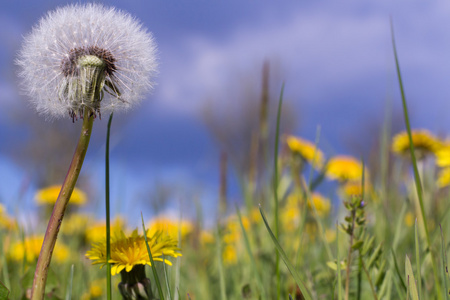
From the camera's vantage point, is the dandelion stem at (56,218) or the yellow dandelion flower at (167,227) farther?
the yellow dandelion flower at (167,227)

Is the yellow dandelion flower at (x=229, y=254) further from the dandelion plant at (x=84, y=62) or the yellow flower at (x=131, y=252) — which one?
the dandelion plant at (x=84, y=62)

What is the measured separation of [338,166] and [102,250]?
171cm

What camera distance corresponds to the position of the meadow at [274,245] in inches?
20.8

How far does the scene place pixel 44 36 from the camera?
0.52 metres

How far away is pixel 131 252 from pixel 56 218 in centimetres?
15

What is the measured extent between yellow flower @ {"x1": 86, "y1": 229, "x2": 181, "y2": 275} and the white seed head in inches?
7.4

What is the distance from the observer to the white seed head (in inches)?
19.0

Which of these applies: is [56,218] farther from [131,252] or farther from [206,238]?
[206,238]

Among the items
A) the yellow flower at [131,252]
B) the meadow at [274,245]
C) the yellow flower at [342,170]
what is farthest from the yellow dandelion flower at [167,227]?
the yellow flower at [342,170]

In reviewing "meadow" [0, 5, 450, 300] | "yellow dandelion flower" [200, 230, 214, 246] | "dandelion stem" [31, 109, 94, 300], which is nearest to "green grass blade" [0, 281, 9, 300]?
"meadow" [0, 5, 450, 300]

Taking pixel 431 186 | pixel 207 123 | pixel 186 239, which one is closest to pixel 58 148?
pixel 207 123

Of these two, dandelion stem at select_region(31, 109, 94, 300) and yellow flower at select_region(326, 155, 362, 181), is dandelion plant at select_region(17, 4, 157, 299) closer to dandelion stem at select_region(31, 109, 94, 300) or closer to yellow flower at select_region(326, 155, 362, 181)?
dandelion stem at select_region(31, 109, 94, 300)

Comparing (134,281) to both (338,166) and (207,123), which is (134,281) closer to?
(338,166)

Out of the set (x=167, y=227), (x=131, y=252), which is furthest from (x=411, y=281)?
(x=167, y=227)
